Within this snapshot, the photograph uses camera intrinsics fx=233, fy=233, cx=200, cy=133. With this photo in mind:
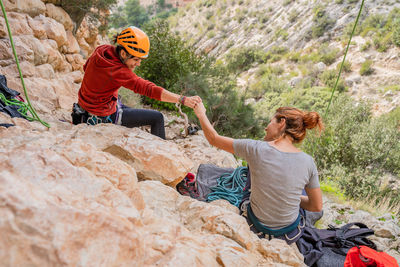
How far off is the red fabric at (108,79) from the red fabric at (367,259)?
2.12m

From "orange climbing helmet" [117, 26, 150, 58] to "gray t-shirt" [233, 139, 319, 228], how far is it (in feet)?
4.27

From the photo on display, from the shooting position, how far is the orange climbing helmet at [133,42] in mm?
2244

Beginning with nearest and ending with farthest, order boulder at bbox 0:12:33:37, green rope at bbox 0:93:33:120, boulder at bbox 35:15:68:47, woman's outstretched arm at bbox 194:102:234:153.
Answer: woman's outstretched arm at bbox 194:102:234:153 < green rope at bbox 0:93:33:120 < boulder at bbox 0:12:33:37 < boulder at bbox 35:15:68:47

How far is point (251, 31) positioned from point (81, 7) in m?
32.2

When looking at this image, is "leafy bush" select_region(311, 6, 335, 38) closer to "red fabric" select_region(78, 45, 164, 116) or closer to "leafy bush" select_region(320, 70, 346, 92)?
"leafy bush" select_region(320, 70, 346, 92)

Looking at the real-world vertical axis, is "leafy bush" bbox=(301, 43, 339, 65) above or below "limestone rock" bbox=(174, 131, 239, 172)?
above

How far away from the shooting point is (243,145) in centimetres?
181

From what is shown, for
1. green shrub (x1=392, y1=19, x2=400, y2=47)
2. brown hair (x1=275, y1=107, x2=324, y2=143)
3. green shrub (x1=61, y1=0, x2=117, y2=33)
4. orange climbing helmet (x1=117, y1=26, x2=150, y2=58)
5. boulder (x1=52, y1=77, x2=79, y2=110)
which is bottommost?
boulder (x1=52, y1=77, x2=79, y2=110)

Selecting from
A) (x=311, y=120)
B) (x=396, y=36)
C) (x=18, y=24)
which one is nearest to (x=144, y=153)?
(x=311, y=120)

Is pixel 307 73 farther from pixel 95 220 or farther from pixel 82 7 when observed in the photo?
pixel 95 220

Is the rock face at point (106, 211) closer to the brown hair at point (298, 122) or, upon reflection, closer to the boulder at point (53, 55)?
the brown hair at point (298, 122)

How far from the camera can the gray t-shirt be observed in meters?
1.69

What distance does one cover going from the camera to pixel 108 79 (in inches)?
90.5

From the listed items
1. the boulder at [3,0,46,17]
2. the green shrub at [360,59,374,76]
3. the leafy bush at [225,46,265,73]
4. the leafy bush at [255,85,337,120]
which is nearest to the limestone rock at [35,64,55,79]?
the boulder at [3,0,46,17]
